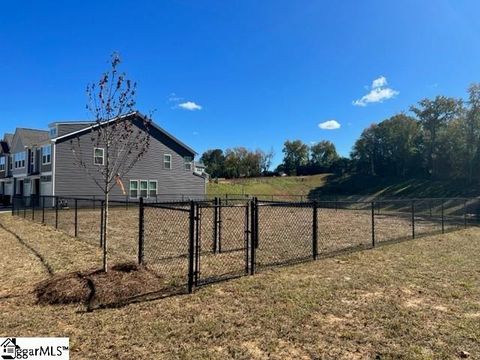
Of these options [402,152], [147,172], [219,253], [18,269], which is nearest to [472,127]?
[402,152]

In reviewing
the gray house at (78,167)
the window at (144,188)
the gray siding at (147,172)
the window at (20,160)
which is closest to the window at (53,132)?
the gray house at (78,167)

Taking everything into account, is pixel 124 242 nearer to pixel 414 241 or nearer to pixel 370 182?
pixel 414 241

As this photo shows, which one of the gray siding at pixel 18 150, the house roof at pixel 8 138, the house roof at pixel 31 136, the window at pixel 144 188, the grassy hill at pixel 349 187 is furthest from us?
the grassy hill at pixel 349 187

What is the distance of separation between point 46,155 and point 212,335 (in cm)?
2482

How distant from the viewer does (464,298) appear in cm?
511

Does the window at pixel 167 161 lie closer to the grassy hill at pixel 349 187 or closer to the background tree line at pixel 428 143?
the grassy hill at pixel 349 187

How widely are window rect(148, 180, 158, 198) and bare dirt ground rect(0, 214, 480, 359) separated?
20.5 meters

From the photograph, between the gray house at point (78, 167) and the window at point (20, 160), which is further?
the window at point (20, 160)

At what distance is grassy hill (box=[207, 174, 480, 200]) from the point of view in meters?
43.0

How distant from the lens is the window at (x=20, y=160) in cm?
2813

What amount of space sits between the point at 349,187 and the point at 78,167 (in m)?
45.1

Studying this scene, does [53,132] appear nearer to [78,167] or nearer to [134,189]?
[78,167]

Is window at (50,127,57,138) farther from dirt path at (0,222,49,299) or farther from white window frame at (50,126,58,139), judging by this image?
dirt path at (0,222,49,299)

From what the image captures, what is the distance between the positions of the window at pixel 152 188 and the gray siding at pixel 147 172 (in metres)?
0.29
